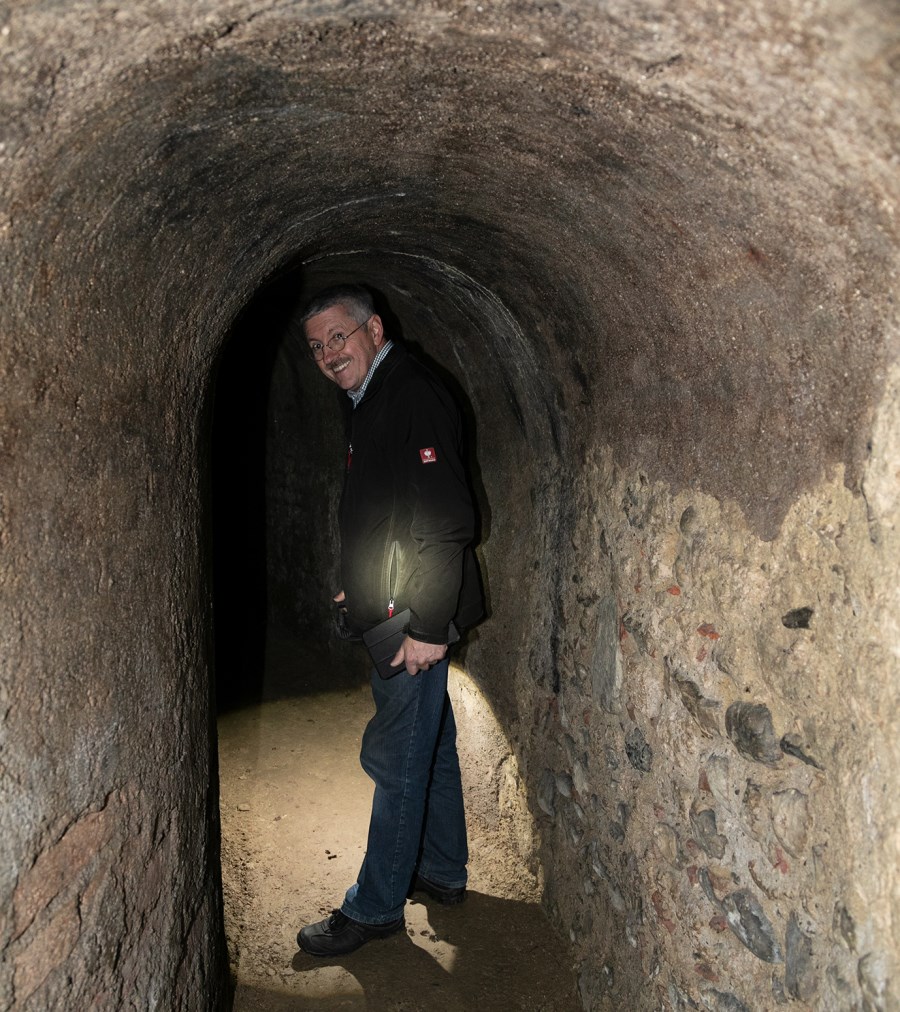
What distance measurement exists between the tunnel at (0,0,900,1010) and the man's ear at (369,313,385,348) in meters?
0.28

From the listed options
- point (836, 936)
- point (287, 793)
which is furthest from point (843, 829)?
point (287, 793)

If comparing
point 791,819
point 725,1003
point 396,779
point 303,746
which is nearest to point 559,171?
point 791,819

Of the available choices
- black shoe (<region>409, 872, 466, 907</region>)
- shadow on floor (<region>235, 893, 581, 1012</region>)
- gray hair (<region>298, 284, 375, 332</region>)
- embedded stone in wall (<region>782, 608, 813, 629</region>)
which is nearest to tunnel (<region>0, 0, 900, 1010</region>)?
embedded stone in wall (<region>782, 608, 813, 629</region>)

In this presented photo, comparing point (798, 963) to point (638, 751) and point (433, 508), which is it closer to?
point (638, 751)

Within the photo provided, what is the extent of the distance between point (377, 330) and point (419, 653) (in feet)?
3.36

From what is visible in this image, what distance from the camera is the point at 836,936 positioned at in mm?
1668

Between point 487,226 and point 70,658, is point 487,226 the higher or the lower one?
the higher one

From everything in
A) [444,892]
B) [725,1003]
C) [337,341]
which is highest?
[337,341]

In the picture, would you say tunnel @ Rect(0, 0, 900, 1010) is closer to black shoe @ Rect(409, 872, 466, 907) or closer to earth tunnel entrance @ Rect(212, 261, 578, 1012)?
earth tunnel entrance @ Rect(212, 261, 578, 1012)

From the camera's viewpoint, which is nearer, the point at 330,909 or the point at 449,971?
the point at 449,971

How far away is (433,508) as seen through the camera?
111 inches

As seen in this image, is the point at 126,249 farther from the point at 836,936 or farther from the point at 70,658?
the point at 836,936

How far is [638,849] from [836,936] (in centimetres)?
91

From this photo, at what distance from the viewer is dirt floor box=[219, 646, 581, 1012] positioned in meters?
2.92
